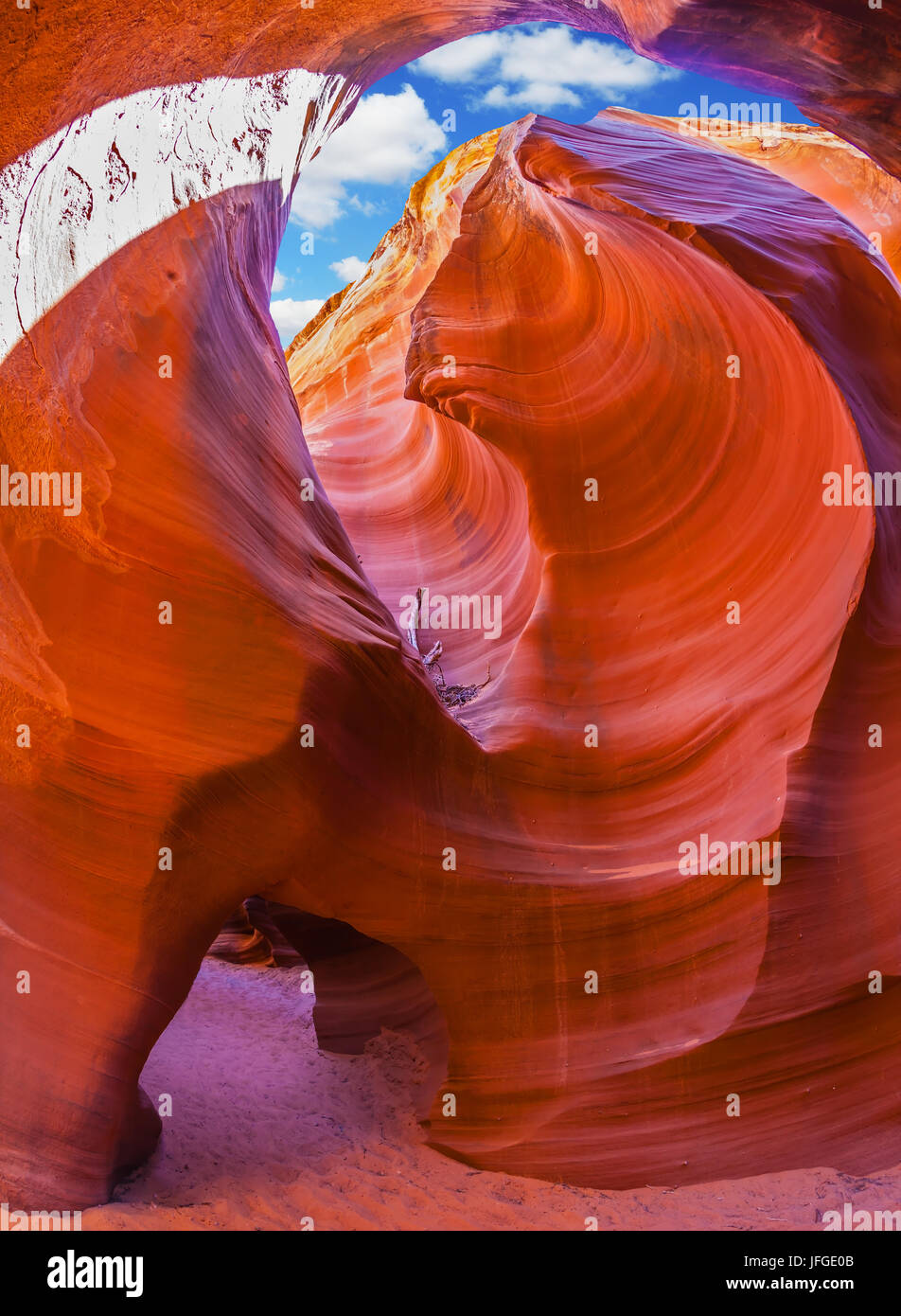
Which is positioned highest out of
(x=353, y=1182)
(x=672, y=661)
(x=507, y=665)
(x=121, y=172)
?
(x=121, y=172)

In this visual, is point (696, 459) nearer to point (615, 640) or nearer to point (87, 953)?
point (615, 640)

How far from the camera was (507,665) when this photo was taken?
6547mm

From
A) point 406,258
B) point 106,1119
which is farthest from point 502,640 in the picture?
point 406,258

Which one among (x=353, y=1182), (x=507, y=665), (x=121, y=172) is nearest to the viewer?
(x=121, y=172)

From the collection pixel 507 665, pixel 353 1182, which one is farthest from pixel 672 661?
pixel 353 1182

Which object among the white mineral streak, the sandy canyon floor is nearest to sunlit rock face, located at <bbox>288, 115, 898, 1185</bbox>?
the sandy canyon floor

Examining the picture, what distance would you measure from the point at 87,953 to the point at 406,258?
358 inches

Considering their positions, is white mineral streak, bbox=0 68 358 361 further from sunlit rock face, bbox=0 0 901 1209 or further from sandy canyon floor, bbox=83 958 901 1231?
sandy canyon floor, bbox=83 958 901 1231

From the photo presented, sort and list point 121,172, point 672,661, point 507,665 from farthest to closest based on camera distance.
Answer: point 507,665 → point 672,661 → point 121,172

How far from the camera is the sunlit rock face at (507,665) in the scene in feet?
13.3

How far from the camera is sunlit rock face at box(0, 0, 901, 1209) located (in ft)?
13.3

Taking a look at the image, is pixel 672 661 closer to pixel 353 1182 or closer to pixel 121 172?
pixel 353 1182

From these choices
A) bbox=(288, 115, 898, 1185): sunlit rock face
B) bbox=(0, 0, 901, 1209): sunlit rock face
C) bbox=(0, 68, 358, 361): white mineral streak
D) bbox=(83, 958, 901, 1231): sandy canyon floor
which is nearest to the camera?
bbox=(0, 68, 358, 361): white mineral streak

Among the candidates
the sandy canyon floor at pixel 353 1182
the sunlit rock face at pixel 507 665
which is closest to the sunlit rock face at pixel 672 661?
the sunlit rock face at pixel 507 665
